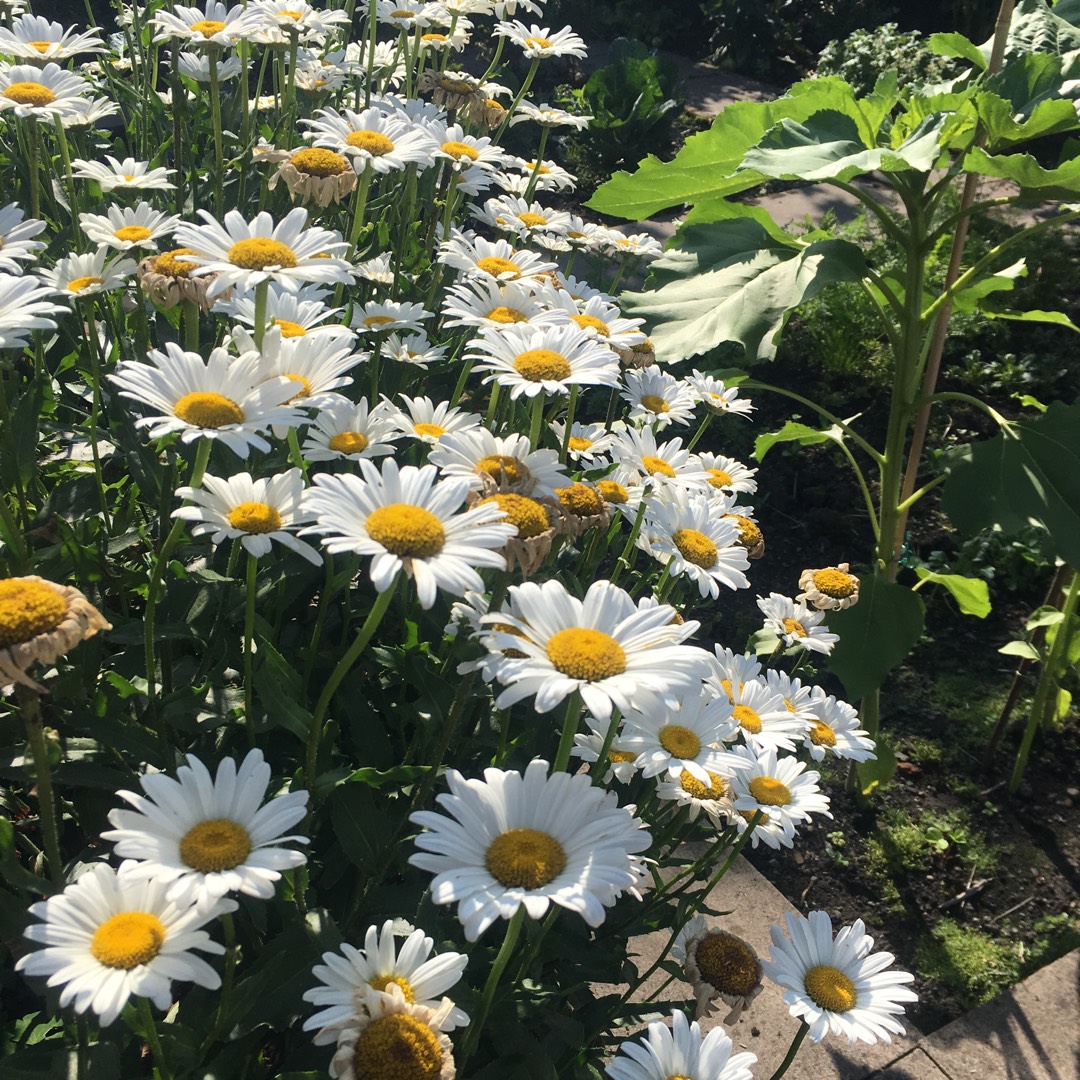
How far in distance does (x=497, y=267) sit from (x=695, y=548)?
68cm

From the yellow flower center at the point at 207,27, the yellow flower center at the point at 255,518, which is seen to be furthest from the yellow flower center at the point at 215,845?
the yellow flower center at the point at 207,27

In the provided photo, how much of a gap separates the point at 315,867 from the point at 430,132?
5.68 ft

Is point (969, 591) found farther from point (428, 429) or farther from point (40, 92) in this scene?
point (40, 92)

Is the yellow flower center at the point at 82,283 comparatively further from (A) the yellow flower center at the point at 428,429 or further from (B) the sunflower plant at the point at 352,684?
(A) the yellow flower center at the point at 428,429

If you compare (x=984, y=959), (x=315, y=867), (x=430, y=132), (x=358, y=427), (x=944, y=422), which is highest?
(x=430, y=132)

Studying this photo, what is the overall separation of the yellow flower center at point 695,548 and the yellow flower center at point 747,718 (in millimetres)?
225

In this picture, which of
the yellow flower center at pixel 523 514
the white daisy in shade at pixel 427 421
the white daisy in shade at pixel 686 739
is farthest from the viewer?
the white daisy in shade at pixel 427 421

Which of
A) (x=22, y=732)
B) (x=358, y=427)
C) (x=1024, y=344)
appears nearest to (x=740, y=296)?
(x=358, y=427)

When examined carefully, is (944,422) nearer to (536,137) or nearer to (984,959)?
(984,959)

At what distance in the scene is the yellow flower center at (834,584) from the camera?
2105mm

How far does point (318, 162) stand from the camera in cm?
191

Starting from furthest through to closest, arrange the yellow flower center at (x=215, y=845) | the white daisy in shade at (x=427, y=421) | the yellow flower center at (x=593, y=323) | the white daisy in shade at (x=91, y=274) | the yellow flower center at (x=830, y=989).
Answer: the yellow flower center at (x=593, y=323) < the white daisy in shade at (x=91, y=274) < the white daisy in shade at (x=427, y=421) < the yellow flower center at (x=830, y=989) < the yellow flower center at (x=215, y=845)

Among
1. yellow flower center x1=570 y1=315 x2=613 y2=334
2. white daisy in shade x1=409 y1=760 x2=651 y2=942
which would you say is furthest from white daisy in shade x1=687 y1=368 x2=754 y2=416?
white daisy in shade x1=409 y1=760 x2=651 y2=942

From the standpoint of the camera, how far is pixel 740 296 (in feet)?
6.72
